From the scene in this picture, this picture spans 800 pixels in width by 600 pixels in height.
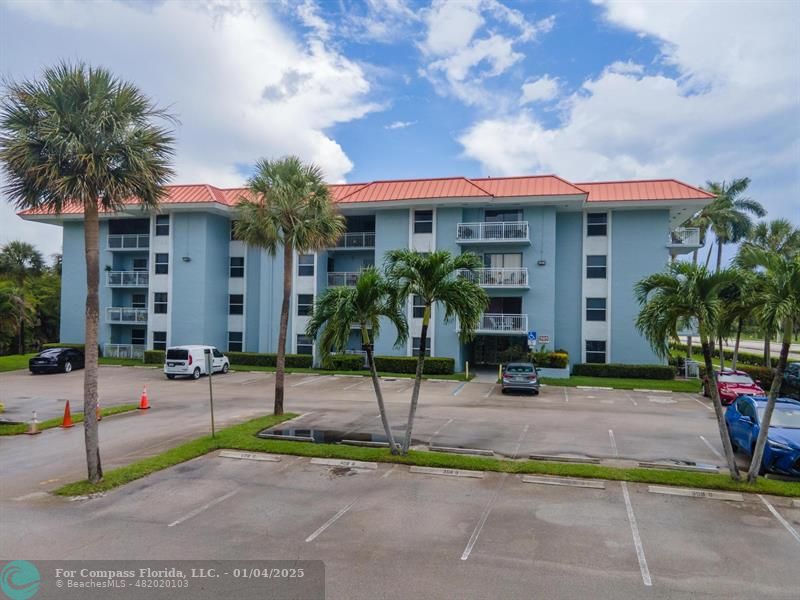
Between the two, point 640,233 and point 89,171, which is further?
point 640,233

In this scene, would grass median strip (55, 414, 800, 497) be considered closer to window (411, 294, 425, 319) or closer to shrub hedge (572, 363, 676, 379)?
window (411, 294, 425, 319)

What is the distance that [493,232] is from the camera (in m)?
29.8

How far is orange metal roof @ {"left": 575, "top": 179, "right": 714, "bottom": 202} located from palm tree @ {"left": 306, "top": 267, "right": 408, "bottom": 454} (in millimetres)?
21975

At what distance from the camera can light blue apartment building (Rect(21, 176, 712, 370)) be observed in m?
29.3

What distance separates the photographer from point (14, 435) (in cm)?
1454

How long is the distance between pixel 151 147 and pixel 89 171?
1429 millimetres

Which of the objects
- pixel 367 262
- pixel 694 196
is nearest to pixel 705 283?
pixel 694 196

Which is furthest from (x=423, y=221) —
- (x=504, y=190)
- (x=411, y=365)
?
(x=411, y=365)

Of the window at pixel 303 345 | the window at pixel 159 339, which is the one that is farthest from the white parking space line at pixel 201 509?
the window at pixel 159 339

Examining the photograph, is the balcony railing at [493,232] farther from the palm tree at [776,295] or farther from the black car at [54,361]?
the black car at [54,361]

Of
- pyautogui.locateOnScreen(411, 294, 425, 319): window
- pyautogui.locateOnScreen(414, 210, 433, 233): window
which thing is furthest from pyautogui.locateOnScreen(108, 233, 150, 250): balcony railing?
pyautogui.locateOnScreen(411, 294, 425, 319): window

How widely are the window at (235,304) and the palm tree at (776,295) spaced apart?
30.8 metres

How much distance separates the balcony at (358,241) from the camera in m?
32.6

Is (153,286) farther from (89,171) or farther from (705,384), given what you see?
(705,384)
